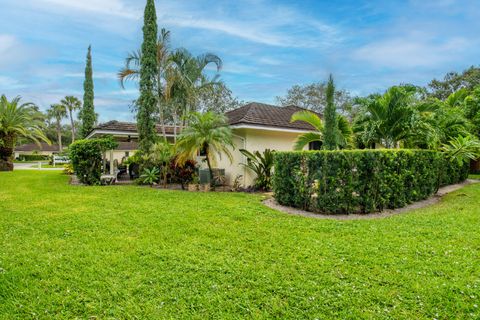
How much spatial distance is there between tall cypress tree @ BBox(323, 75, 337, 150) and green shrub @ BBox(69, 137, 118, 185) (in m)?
10.0

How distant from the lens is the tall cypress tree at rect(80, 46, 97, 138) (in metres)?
22.9

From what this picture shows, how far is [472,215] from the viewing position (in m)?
6.88

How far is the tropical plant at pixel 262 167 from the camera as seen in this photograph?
12016 millimetres

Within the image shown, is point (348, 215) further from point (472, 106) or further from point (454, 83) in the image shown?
point (454, 83)

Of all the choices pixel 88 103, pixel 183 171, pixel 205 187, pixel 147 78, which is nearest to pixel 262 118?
pixel 205 187

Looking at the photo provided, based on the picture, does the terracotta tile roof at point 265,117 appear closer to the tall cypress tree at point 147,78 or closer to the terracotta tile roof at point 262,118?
the terracotta tile roof at point 262,118

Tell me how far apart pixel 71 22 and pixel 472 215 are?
1547 centimetres

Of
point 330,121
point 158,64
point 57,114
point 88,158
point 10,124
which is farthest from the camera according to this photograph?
point 57,114

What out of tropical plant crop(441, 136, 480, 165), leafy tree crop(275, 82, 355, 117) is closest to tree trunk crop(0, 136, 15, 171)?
tropical plant crop(441, 136, 480, 165)

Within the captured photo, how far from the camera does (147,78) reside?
14.6m

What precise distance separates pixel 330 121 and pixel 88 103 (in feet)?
71.5

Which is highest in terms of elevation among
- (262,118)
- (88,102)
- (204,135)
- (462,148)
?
(88,102)

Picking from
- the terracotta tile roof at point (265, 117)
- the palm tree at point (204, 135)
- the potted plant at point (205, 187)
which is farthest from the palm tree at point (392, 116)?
the potted plant at point (205, 187)

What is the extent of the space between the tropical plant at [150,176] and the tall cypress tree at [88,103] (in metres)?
12.1
